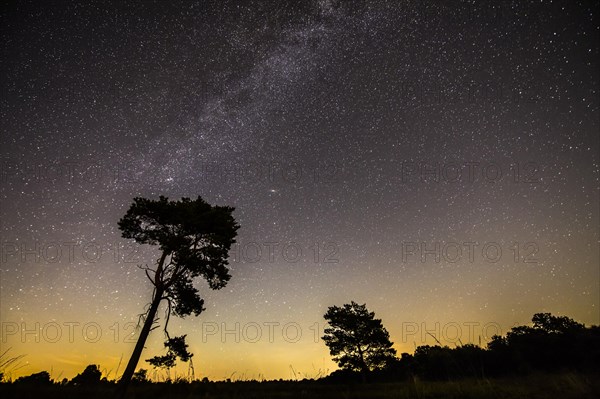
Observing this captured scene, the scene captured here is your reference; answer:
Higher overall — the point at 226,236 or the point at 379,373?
the point at 226,236

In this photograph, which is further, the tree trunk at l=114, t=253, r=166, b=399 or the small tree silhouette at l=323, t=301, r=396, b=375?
the small tree silhouette at l=323, t=301, r=396, b=375

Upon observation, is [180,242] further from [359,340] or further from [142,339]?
[359,340]

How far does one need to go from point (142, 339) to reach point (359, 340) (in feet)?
85.2

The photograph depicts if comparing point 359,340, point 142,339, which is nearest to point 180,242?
point 142,339

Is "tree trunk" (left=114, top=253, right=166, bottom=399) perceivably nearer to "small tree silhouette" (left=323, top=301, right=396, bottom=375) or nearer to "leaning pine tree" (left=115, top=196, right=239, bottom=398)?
"leaning pine tree" (left=115, top=196, right=239, bottom=398)

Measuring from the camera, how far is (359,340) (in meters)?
34.5

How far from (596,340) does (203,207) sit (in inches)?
1548

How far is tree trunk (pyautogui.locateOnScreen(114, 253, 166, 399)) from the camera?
13.2 metres

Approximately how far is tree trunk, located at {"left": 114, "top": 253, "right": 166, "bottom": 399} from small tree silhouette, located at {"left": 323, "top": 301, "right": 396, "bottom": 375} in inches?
965

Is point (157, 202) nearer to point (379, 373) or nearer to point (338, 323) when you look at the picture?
point (338, 323)

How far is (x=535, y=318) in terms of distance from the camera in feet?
155

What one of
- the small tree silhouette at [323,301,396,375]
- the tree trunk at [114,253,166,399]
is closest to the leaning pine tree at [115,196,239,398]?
the tree trunk at [114,253,166,399]

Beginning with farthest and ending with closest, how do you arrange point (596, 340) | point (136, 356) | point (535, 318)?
1. point (535, 318)
2. point (596, 340)
3. point (136, 356)

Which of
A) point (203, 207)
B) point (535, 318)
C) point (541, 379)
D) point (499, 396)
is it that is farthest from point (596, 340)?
point (203, 207)
